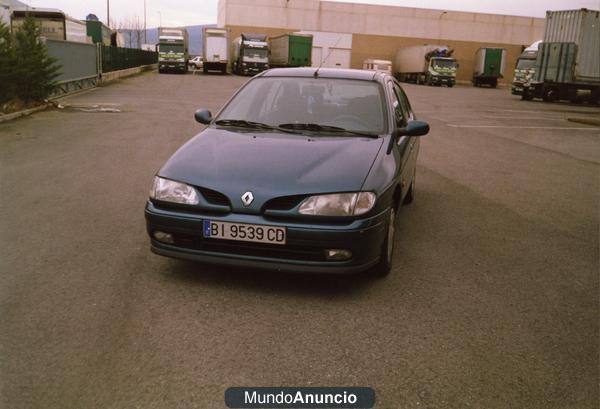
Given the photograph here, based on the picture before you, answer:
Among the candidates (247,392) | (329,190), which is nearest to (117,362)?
(247,392)

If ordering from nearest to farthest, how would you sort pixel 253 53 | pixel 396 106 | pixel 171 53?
pixel 396 106 < pixel 171 53 < pixel 253 53

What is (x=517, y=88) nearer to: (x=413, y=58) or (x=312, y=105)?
(x=413, y=58)

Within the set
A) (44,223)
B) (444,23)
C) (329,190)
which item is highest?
(444,23)

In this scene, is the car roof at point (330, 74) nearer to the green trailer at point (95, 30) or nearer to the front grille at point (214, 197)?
the front grille at point (214, 197)

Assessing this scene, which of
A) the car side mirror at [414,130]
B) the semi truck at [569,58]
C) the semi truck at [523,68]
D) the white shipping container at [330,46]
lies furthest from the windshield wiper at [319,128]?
the white shipping container at [330,46]

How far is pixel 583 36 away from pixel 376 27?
4111 cm

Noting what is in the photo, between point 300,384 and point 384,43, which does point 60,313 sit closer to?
point 300,384

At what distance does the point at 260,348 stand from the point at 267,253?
0.76m

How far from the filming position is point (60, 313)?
3.59 metres

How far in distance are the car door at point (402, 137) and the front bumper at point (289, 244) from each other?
1.09 m

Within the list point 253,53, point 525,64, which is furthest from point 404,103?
point 253,53

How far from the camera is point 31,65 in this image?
14.8 metres

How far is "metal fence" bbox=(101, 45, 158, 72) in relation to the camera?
29.1 meters

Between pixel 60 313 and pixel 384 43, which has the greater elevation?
pixel 384 43
